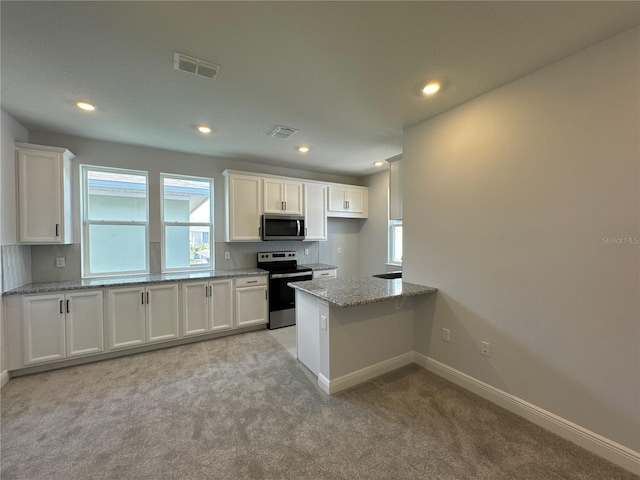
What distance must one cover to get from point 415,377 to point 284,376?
4.30ft

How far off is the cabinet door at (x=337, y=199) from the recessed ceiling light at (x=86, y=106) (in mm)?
3302

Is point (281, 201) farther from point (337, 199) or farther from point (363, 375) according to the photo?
point (363, 375)

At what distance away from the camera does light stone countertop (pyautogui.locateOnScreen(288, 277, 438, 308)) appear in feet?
7.15

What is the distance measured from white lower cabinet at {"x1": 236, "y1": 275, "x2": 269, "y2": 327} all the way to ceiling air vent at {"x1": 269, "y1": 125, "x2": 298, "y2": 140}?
202cm

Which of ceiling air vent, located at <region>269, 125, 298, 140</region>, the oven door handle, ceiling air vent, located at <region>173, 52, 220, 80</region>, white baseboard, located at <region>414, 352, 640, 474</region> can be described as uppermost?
ceiling air vent, located at <region>269, 125, 298, 140</region>

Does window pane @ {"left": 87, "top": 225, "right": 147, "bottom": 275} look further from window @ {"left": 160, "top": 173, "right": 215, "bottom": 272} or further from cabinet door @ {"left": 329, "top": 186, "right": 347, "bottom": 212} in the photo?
cabinet door @ {"left": 329, "top": 186, "right": 347, "bottom": 212}

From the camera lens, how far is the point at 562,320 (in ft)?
6.01

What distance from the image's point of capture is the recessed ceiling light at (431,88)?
6.88 feet

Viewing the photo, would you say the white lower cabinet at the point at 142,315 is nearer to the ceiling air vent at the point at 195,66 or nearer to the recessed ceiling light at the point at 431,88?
the ceiling air vent at the point at 195,66

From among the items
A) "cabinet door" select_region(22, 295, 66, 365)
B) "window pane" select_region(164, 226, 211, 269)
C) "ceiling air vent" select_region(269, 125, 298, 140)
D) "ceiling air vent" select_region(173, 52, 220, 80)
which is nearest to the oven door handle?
"window pane" select_region(164, 226, 211, 269)

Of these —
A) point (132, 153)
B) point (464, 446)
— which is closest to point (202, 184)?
point (132, 153)

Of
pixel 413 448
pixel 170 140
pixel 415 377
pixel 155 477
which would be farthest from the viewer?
pixel 170 140

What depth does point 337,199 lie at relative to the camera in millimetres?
4852

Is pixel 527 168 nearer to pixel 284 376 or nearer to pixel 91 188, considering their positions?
pixel 284 376
